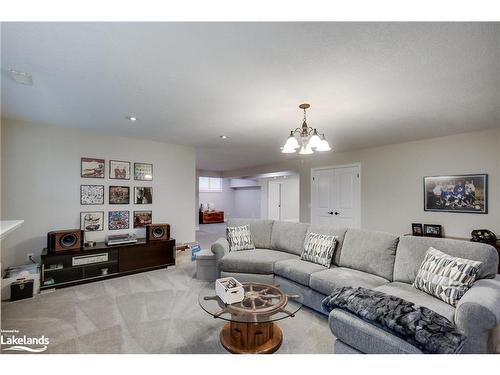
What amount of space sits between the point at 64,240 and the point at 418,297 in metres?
4.18

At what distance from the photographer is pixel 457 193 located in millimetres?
3812

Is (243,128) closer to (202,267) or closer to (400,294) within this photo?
(202,267)

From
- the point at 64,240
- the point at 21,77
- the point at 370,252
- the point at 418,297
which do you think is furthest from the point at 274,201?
the point at 21,77

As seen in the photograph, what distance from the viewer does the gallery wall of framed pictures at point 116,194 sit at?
3789mm

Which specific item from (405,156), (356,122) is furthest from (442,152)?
(356,122)

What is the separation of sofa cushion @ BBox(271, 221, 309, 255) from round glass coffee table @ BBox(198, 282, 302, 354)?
128 centimetres

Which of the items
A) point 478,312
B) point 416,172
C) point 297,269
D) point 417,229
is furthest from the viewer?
point 416,172

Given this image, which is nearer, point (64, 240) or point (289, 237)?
point (64, 240)

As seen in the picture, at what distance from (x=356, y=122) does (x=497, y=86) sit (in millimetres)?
1341

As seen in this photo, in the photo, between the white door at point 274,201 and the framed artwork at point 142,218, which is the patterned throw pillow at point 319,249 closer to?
the framed artwork at point 142,218

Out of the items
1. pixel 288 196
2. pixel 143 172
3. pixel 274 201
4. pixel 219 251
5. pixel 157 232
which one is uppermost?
pixel 143 172

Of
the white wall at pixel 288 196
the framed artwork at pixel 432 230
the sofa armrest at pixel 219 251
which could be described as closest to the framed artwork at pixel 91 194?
the sofa armrest at pixel 219 251

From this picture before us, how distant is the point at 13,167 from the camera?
324cm

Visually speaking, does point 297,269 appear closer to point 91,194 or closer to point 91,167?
point 91,194
